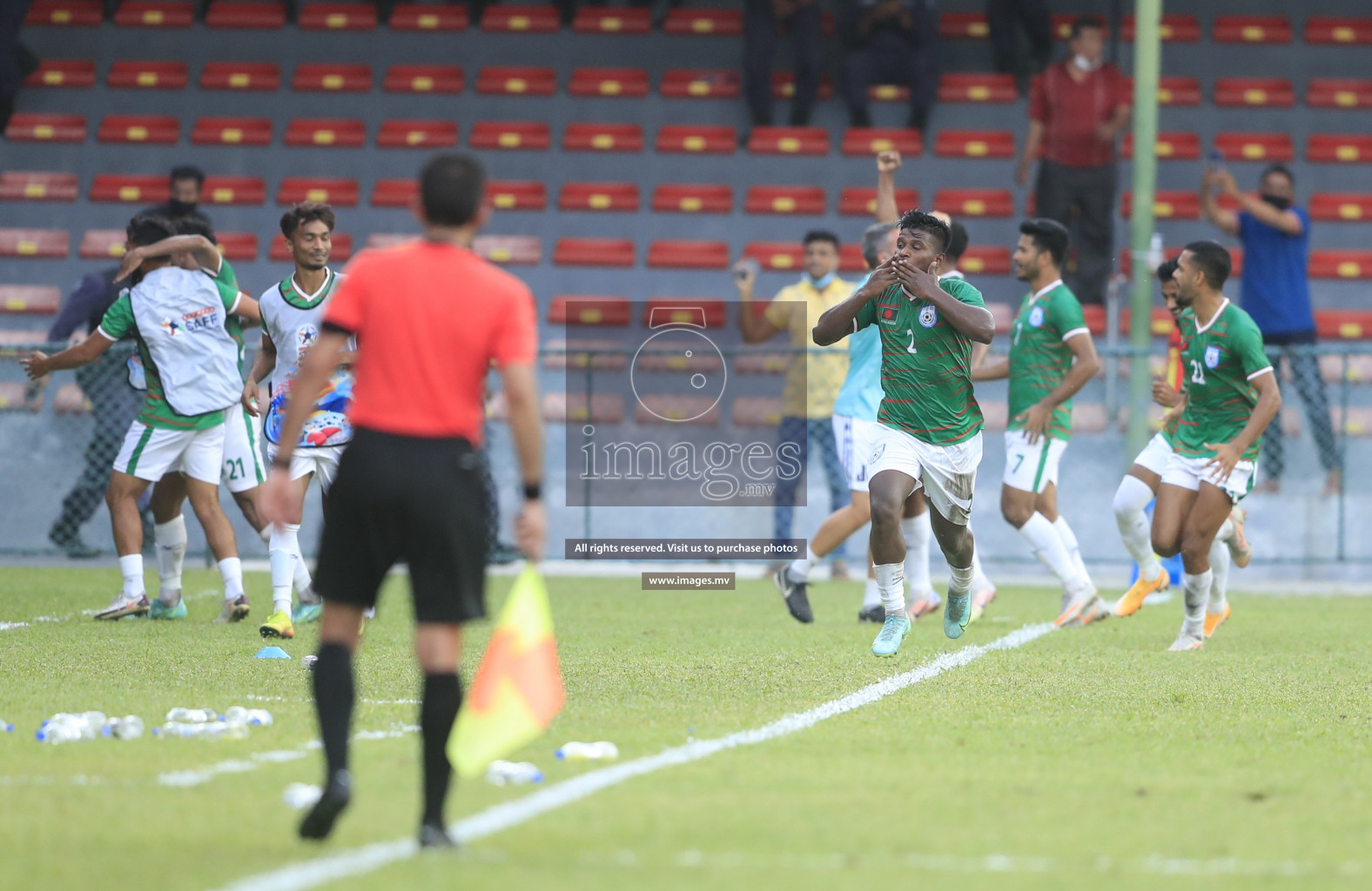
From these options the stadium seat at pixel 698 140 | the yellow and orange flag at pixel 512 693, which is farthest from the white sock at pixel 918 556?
the stadium seat at pixel 698 140

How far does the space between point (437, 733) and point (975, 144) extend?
1614 cm

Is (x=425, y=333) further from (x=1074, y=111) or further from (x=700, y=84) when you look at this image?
(x=700, y=84)

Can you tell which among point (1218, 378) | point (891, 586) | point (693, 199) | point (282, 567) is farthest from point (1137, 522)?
point (693, 199)

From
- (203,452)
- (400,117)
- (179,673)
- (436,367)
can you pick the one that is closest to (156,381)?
(203,452)

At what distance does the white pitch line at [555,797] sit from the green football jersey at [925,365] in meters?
1.15

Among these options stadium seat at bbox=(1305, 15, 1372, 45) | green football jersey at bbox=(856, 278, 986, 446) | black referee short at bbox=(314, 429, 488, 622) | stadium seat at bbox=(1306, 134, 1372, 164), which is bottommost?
black referee short at bbox=(314, 429, 488, 622)

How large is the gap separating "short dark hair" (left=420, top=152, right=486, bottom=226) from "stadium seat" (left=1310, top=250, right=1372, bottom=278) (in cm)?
1537

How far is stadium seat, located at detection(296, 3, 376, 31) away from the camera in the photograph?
69.6 ft

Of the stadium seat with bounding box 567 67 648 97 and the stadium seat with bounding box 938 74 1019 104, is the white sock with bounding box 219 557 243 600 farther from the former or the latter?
the stadium seat with bounding box 938 74 1019 104

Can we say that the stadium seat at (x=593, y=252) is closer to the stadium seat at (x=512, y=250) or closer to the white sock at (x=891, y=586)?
the stadium seat at (x=512, y=250)

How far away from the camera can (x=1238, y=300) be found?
51.7 feet

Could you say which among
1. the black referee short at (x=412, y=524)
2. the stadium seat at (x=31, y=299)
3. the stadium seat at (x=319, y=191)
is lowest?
the black referee short at (x=412, y=524)

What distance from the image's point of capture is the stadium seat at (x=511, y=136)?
781 inches

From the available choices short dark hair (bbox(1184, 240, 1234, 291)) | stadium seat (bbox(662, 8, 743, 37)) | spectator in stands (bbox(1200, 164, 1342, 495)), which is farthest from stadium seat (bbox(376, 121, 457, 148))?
short dark hair (bbox(1184, 240, 1234, 291))
